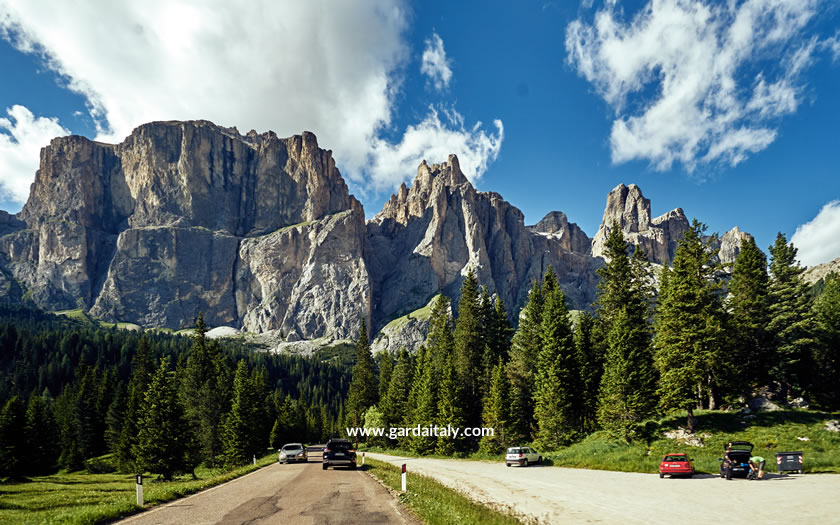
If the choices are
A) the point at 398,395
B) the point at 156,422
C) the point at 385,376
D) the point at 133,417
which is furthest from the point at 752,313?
the point at 133,417

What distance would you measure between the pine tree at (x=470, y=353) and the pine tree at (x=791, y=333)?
33625 mm

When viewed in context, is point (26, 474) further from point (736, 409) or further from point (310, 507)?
point (736, 409)

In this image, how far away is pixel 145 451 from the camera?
39625mm

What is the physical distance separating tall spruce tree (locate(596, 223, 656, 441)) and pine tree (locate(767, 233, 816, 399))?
16.4 m

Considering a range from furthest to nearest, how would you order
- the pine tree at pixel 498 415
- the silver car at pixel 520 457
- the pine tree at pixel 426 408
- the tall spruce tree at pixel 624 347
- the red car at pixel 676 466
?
the pine tree at pixel 426 408, the pine tree at pixel 498 415, the tall spruce tree at pixel 624 347, the silver car at pixel 520 457, the red car at pixel 676 466

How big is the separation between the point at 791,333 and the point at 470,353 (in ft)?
123

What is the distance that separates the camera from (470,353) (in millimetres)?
58594

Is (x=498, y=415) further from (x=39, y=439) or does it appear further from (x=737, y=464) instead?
(x=39, y=439)

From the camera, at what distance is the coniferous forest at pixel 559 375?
3766cm

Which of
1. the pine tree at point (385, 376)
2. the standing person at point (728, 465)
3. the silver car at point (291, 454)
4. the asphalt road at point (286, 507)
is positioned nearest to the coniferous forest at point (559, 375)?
the pine tree at point (385, 376)

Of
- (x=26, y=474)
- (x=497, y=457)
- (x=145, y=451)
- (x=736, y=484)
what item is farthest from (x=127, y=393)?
(x=736, y=484)

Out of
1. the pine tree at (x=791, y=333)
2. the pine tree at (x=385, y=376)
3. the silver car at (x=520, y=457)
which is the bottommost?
the silver car at (x=520, y=457)

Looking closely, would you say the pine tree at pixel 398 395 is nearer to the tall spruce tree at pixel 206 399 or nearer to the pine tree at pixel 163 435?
the tall spruce tree at pixel 206 399

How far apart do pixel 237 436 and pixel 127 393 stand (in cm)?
4415
